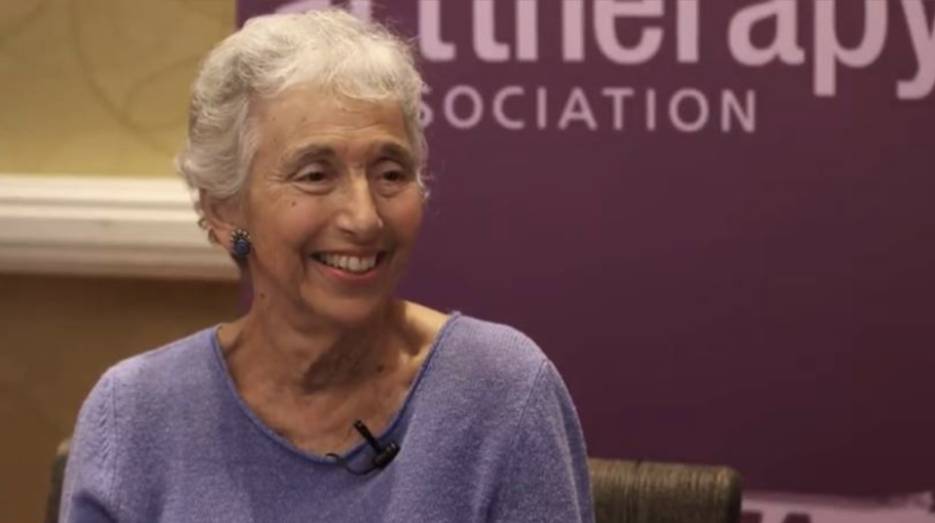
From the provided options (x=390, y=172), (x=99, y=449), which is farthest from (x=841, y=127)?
(x=99, y=449)

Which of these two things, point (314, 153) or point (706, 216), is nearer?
point (314, 153)

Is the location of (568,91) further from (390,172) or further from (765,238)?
(390,172)

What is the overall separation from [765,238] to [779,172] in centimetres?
11

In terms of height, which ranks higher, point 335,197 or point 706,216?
point 335,197

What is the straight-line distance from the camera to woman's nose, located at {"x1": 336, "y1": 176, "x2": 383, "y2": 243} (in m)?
2.27

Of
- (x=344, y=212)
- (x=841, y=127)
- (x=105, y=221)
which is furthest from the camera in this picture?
(x=105, y=221)

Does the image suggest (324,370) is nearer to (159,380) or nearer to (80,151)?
(159,380)

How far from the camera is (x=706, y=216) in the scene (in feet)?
9.93

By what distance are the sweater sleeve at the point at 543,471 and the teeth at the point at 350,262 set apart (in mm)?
252


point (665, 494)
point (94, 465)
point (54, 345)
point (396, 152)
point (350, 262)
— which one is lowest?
point (54, 345)

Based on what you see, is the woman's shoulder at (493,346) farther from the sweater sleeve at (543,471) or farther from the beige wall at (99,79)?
the beige wall at (99,79)

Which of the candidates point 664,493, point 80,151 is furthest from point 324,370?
point 80,151

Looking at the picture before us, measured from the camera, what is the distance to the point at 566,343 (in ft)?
10.2

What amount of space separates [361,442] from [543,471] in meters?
0.23
